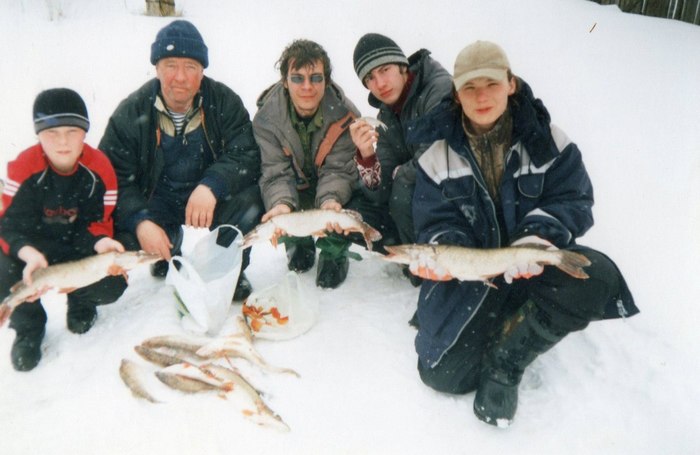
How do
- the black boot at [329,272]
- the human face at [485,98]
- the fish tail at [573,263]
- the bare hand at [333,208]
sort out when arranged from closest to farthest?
the fish tail at [573,263] < the human face at [485,98] < the bare hand at [333,208] < the black boot at [329,272]

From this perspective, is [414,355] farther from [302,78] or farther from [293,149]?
[302,78]

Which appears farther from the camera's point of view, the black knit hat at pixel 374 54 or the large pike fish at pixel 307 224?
the black knit hat at pixel 374 54

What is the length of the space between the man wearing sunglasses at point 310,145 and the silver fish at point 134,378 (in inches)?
51.9

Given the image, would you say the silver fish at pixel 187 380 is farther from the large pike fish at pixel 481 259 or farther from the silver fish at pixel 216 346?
the large pike fish at pixel 481 259

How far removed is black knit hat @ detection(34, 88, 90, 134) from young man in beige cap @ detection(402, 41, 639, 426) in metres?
1.97

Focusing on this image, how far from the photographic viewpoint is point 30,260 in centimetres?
279

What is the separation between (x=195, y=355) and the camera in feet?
9.55

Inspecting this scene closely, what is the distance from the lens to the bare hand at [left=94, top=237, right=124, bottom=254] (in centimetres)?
291

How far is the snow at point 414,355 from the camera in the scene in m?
2.43

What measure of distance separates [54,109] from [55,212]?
637mm

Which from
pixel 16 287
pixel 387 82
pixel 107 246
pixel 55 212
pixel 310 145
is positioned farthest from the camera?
pixel 310 145

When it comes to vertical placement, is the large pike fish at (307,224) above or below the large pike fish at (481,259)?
below

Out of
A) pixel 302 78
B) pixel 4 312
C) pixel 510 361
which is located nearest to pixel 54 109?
pixel 4 312

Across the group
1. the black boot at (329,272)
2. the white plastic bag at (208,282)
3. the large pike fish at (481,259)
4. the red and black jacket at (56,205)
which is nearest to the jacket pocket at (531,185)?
the large pike fish at (481,259)
